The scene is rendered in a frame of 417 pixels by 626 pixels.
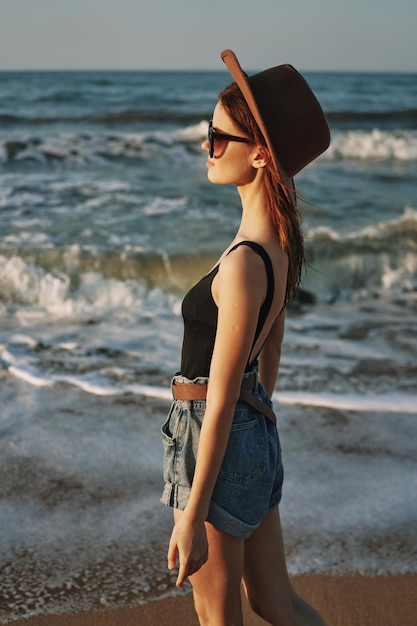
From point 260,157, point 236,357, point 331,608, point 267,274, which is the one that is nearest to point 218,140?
point 260,157

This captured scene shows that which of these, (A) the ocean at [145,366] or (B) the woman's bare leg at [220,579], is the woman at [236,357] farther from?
(A) the ocean at [145,366]

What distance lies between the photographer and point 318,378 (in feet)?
19.9

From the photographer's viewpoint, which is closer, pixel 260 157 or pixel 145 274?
pixel 260 157

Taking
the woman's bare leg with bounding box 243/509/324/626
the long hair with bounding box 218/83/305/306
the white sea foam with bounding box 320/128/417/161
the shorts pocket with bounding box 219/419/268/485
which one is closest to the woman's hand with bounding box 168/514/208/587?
the shorts pocket with bounding box 219/419/268/485

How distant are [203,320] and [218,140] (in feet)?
1.60

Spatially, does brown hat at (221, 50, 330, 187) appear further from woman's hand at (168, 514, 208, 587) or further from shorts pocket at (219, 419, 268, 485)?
woman's hand at (168, 514, 208, 587)

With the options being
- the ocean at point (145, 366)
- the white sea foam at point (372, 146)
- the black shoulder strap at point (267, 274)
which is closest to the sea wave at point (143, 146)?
the white sea foam at point (372, 146)

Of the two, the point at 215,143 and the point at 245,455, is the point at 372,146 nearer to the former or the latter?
the point at 215,143

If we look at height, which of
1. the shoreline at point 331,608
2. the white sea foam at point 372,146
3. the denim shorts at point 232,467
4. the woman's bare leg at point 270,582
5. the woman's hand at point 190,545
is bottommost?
the shoreline at point 331,608

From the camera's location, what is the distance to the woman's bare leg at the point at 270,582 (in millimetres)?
2301

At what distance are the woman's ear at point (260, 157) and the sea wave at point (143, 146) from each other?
15.0m

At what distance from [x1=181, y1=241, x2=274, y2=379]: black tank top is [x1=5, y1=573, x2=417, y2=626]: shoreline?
137 cm

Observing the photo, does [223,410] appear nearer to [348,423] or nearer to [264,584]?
[264,584]

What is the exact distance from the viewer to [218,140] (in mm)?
2191
